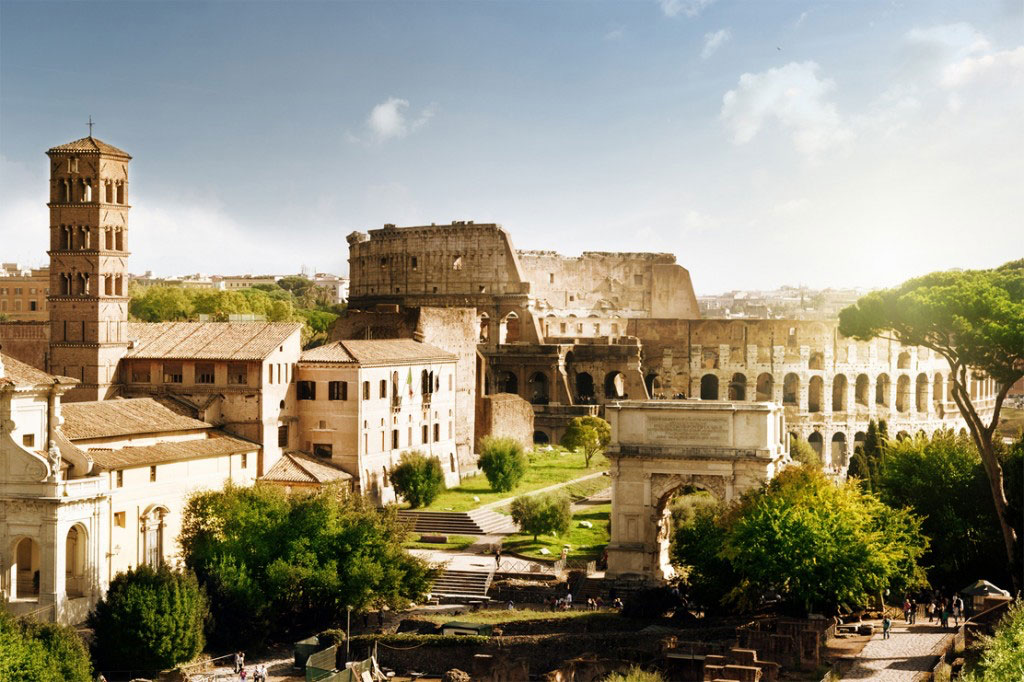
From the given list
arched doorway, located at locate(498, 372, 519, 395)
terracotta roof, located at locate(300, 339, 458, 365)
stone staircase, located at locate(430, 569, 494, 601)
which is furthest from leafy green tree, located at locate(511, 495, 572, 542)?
arched doorway, located at locate(498, 372, 519, 395)

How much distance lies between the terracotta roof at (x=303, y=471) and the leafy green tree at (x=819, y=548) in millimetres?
15741

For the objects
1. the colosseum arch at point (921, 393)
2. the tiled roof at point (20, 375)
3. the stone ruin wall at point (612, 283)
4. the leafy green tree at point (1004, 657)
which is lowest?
the leafy green tree at point (1004, 657)

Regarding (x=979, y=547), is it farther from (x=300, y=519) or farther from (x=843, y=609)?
(x=300, y=519)

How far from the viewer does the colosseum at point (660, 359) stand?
8206cm

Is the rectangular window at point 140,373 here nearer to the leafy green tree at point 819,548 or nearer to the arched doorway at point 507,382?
the leafy green tree at point 819,548

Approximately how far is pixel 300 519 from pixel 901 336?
61.5 feet

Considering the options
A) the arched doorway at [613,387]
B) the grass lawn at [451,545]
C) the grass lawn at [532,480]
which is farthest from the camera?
the arched doorway at [613,387]

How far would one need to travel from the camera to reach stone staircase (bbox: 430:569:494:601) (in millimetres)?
39375

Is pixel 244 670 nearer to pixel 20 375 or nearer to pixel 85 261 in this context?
pixel 20 375

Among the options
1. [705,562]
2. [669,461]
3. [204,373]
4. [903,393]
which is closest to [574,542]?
[669,461]

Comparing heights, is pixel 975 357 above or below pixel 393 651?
above

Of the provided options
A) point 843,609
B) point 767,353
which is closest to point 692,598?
point 843,609

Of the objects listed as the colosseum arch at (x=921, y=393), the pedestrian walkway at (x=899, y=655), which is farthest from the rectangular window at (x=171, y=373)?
the colosseum arch at (x=921, y=393)

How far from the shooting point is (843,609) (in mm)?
34938
